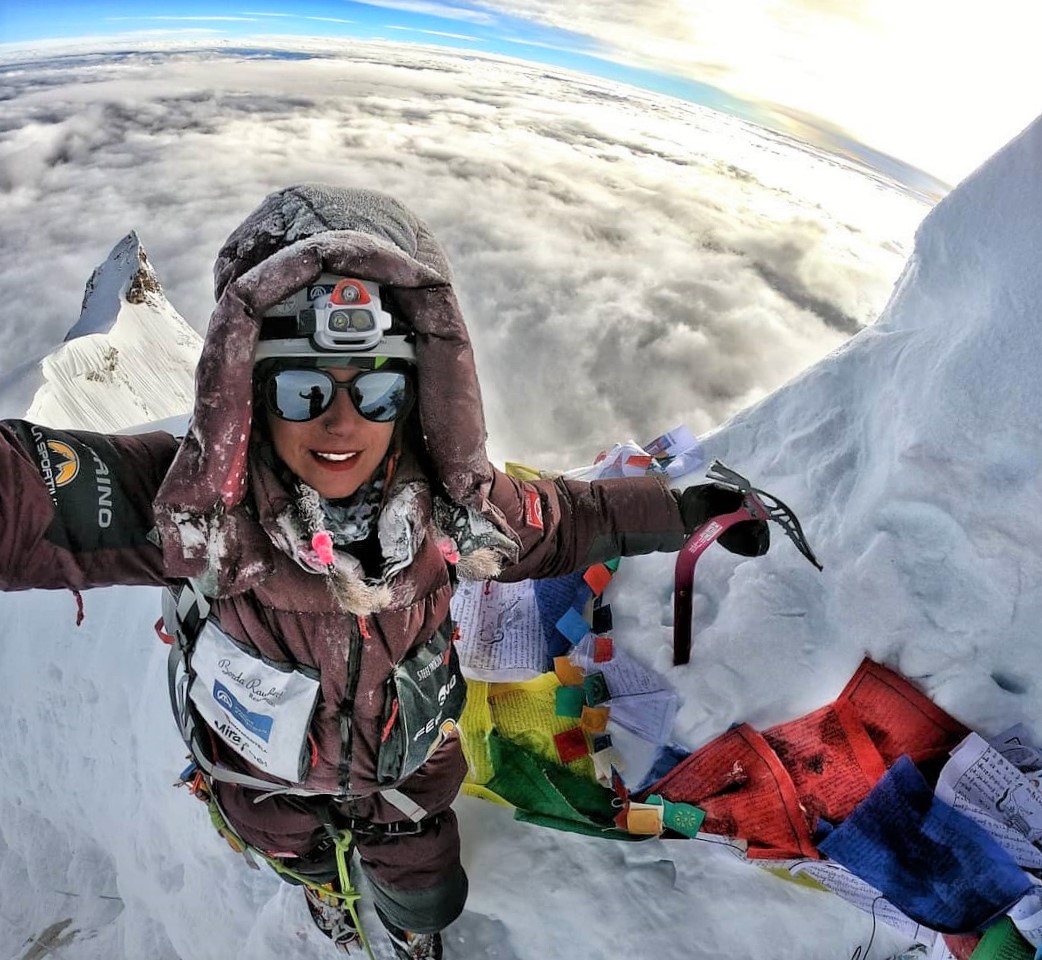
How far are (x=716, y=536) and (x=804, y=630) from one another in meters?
0.30

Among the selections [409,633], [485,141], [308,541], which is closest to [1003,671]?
[409,633]

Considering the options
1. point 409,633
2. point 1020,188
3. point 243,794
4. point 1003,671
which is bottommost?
point 243,794

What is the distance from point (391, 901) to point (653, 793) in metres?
0.75

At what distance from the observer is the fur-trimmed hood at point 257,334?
995 mm

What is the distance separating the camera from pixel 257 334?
3.32 feet

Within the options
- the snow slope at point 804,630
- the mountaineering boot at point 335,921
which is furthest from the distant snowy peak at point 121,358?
the mountaineering boot at point 335,921

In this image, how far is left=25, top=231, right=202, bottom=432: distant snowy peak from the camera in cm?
537

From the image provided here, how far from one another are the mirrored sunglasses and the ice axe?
787mm

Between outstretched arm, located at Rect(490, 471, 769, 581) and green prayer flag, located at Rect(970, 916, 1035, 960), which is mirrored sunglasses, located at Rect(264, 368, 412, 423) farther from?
green prayer flag, located at Rect(970, 916, 1035, 960)

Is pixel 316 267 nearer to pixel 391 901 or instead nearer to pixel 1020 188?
pixel 1020 188

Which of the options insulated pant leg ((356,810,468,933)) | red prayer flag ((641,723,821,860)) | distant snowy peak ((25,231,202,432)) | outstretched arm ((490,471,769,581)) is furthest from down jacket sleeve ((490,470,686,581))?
distant snowy peak ((25,231,202,432))

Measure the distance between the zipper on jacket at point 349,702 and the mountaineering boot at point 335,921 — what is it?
665 millimetres

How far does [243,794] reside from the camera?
1.51 metres

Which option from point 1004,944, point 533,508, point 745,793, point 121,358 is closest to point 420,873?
point 745,793
